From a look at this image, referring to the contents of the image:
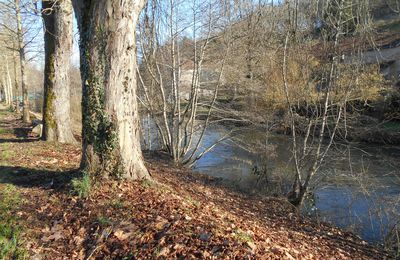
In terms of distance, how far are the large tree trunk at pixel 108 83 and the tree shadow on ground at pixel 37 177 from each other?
43cm

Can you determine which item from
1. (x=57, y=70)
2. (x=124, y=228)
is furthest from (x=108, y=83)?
(x=57, y=70)

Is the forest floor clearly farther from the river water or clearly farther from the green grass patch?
the river water

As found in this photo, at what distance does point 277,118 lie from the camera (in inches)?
466

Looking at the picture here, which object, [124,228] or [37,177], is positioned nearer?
[124,228]

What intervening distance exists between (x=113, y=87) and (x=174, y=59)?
20.3 ft

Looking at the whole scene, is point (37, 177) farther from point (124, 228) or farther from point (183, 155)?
point (183, 155)

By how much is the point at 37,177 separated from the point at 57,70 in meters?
3.97

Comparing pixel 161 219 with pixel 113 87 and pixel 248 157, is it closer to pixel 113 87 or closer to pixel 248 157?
pixel 113 87

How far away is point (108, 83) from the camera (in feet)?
15.8

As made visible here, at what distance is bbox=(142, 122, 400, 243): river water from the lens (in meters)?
8.04

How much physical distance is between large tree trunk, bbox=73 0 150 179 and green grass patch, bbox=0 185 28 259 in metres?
1.07

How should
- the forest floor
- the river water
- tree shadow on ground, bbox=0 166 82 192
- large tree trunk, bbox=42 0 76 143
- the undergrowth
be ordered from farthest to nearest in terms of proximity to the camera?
large tree trunk, bbox=42 0 76 143, the river water, tree shadow on ground, bbox=0 166 82 192, the undergrowth, the forest floor

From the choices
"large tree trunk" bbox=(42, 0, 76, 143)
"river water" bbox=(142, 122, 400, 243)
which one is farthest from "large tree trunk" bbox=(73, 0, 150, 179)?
"river water" bbox=(142, 122, 400, 243)

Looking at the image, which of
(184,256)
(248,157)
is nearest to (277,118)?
(248,157)
